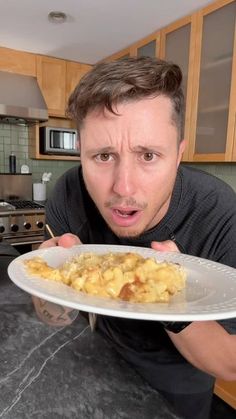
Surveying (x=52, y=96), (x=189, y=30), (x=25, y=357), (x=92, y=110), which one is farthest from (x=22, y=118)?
(x=25, y=357)

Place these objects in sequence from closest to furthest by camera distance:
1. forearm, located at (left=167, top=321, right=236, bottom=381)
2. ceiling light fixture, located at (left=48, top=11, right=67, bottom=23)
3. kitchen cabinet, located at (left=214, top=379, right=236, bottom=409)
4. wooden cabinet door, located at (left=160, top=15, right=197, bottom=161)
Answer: forearm, located at (left=167, top=321, right=236, bottom=381), kitchen cabinet, located at (left=214, top=379, right=236, bottom=409), ceiling light fixture, located at (left=48, top=11, right=67, bottom=23), wooden cabinet door, located at (left=160, top=15, right=197, bottom=161)

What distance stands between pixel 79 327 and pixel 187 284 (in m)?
0.38

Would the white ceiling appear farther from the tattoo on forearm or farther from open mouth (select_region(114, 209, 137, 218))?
the tattoo on forearm

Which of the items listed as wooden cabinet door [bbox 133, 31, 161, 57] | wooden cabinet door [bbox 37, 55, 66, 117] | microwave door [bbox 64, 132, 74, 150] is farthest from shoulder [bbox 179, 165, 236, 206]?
wooden cabinet door [bbox 37, 55, 66, 117]

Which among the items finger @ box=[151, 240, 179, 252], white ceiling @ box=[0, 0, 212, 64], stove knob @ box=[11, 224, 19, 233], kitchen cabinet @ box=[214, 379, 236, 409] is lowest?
kitchen cabinet @ box=[214, 379, 236, 409]

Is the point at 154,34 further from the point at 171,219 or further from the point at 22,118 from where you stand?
the point at 171,219

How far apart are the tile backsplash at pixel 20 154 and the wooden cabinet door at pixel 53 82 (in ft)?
1.44

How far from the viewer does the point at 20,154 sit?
3.47 meters

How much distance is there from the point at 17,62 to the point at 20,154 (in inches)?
36.4

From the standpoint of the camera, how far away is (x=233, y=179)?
2.50 m

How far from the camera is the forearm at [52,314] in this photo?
0.91 metres

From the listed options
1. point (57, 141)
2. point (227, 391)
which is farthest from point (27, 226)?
point (227, 391)

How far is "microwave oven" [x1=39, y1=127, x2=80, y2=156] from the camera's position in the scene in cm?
321

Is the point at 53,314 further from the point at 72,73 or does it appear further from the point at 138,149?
the point at 72,73
